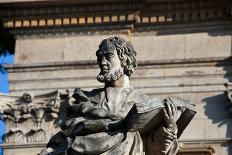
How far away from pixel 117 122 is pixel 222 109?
44.3 feet

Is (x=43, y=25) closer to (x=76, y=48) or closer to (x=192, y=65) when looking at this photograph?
(x=76, y=48)

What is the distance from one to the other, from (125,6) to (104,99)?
45.7ft

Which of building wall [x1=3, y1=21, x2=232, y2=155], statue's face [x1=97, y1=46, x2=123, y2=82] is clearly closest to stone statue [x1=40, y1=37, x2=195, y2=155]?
statue's face [x1=97, y1=46, x2=123, y2=82]

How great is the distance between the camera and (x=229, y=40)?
2303 cm

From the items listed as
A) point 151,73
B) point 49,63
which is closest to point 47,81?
point 49,63

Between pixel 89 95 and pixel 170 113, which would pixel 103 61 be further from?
pixel 170 113

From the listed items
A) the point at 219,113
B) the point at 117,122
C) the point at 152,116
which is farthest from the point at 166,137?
the point at 219,113

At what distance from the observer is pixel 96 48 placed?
2328 cm

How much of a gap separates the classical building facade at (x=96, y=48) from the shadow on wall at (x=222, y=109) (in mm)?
18

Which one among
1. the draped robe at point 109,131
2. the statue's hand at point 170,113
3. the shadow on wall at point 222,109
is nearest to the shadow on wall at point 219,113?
the shadow on wall at point 222,109

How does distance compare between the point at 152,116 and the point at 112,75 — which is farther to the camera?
the point at 112,75

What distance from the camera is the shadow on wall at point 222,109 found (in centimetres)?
2244

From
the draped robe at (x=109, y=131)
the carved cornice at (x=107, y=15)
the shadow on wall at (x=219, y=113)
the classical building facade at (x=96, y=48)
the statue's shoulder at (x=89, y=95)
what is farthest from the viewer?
the carved cornice at (x=107, y=15)

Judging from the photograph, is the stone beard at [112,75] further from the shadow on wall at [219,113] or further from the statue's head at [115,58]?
the shadow on wall at [219,113]
